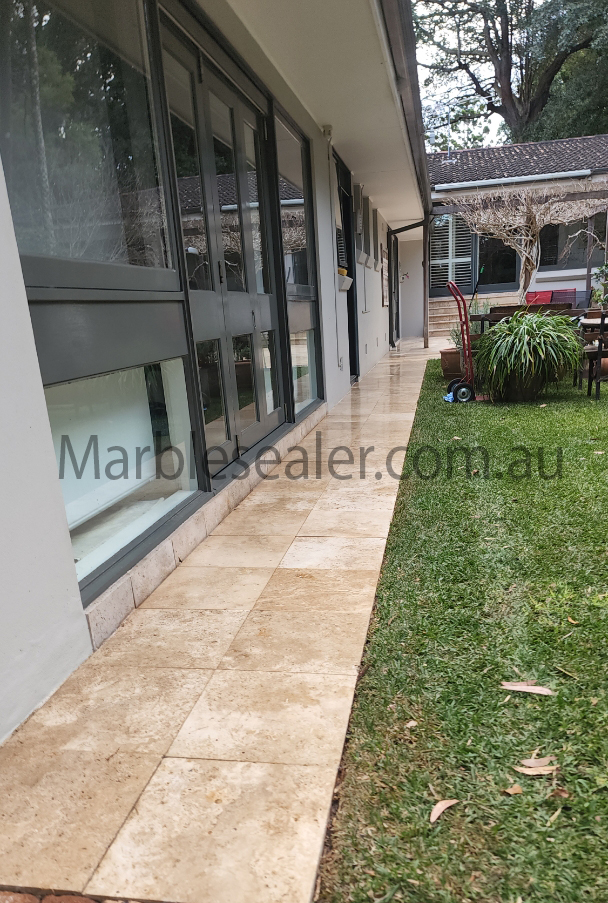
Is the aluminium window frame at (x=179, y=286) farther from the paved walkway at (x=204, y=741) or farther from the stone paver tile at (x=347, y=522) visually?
the stone paver tile at (x=347, y=522)

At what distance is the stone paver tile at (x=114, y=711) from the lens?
1.65 meters

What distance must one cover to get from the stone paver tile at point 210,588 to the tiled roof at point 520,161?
13287 mm

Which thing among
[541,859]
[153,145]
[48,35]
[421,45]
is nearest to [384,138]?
[153,145]

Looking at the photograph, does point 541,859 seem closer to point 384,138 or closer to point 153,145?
point 153,145

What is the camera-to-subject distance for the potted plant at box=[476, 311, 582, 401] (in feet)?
19.3

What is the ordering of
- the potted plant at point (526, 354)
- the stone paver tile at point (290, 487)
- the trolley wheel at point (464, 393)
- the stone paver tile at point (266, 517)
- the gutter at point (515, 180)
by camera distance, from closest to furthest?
1. the stone paver tile at point (266, 517)
2. the stone paver tile at point (290, 487)
3. the potted plant at point (526, 354)
4. the trolley wheel at point (464, 393)
5. the gutter at point (515, 180)

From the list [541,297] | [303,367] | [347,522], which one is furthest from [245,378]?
[541,297]

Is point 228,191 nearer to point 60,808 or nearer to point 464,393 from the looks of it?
point 60,808

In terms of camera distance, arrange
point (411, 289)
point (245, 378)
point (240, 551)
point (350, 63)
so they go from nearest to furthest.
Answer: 1. point (240, 551)
2. point (245, 378)
3. point (350, 63)
4. point (411, 289)

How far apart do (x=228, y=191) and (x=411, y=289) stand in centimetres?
1497

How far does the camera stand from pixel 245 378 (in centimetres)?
414

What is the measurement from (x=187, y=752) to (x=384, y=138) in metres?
6.80

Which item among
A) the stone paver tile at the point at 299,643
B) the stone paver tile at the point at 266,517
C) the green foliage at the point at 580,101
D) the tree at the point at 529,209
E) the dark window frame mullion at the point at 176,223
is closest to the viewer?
the stone paver tile at the point at 299,643

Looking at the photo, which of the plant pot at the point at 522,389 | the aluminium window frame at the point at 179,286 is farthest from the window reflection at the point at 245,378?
the plant pot at the point at 522,389
